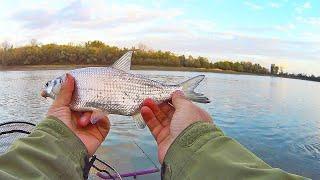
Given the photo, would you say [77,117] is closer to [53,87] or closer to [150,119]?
[53,87]

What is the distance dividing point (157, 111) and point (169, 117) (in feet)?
0.30

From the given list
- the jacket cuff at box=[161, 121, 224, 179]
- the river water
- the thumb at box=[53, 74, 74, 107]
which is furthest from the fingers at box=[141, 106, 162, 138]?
the river water

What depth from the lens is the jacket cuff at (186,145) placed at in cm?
211

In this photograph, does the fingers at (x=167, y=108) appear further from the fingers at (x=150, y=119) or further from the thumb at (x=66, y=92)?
the thumb at (x=66, y=92)

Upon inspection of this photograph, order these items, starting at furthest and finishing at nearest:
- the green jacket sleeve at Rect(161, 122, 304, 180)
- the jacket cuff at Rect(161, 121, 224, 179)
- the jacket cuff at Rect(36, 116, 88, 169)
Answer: the jacket cuff at Rect(36, 116, 88, 169)
the jacket cuff at Rect(161, 121, 224, 179)
the green jacket sleeve at Rect(161, 122, 304, 180)

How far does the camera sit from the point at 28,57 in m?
60.7

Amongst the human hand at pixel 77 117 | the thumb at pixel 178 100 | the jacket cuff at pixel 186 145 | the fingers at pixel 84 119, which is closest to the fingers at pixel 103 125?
the human hand at pixel 77 117

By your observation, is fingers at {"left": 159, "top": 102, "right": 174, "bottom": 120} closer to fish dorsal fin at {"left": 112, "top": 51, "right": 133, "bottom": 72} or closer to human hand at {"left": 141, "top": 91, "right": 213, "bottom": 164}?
human hand at {"left": 141, "top": 91, "right": 213, "bottom": 164}

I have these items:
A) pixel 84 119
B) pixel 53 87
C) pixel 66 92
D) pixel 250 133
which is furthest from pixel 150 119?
pixel 250 133

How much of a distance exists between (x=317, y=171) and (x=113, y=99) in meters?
13.7

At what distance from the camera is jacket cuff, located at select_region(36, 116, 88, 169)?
2392mm

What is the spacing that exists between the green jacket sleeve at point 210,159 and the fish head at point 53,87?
118cm

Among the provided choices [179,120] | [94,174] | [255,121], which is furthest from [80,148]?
[255,121]

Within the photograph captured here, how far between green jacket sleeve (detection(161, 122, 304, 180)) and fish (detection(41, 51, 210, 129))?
89 centimetres
